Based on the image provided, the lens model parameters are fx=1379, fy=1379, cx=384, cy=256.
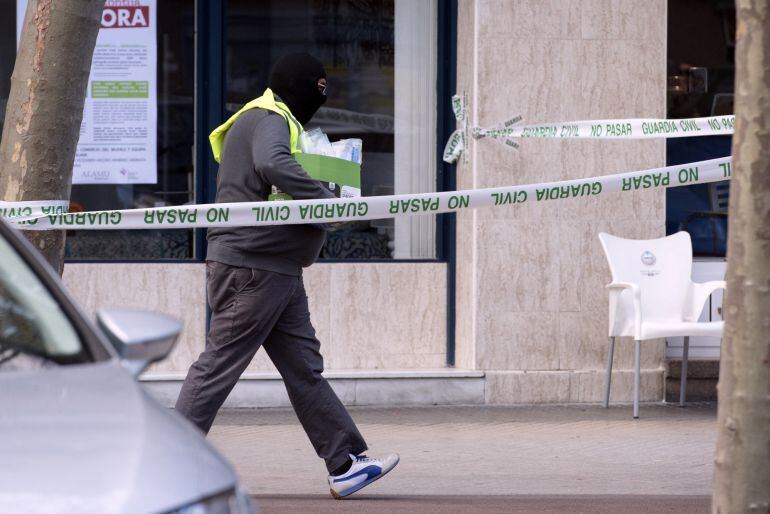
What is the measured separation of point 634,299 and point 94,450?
6.37 meters

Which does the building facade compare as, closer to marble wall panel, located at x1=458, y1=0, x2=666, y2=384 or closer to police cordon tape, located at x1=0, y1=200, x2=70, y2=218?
marble wall panel, located at x1=458, y1=0, x2=666, y2=384

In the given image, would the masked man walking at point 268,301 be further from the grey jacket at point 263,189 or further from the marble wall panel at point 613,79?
the marble wall panel at point 613,79

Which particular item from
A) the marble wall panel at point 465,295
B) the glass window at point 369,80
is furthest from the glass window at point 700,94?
the glass window at point 369,80

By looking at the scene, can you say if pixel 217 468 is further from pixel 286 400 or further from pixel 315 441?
pixel 286 400

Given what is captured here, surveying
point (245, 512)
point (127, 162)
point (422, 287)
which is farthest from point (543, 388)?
point (245, 512)

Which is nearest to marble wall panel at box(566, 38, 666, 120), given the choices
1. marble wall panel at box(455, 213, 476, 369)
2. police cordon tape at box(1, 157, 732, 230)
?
marble wall panel at box(455, 213, 476, 369)

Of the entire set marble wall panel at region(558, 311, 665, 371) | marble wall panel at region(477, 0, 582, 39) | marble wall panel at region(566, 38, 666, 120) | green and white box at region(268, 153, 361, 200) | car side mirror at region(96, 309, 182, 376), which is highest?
marble wall panel at region(477, 0, 582, 39)

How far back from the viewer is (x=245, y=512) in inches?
113

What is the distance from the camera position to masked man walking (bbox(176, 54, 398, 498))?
5984 millimetres

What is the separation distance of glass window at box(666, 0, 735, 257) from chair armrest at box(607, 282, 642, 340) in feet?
3.83

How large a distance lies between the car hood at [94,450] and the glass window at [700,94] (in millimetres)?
7378

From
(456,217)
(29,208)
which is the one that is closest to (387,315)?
(456,217)

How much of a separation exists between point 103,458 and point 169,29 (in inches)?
280

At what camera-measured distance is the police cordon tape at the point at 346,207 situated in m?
6.11
